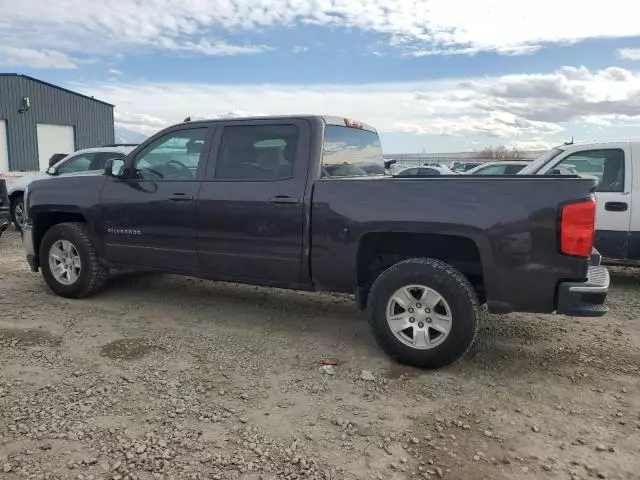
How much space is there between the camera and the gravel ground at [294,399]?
2877 millimetres

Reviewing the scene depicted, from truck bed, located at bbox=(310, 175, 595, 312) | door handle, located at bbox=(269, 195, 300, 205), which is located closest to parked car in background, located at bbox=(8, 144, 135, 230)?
door handle, located at bbox=(269, 195, 300, 205)

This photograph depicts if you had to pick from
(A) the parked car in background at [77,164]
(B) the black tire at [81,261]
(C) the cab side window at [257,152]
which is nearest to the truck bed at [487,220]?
(C) the cab side window at [257,152]

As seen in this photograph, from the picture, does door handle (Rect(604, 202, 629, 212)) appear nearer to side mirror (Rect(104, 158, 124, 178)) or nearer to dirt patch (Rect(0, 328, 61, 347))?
side mirror (Rect(104, 158, 124, 178))

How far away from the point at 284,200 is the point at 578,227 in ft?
7.27

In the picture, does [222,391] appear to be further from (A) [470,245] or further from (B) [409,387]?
(A) [470,245]

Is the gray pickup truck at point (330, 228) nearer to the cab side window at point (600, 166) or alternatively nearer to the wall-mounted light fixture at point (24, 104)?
the cab side window at point (600, 166)

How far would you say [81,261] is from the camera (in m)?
5.66

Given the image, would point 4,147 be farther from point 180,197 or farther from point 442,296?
point 442,296

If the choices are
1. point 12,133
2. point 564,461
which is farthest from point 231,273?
point 12,133

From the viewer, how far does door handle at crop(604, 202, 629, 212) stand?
6.38 m

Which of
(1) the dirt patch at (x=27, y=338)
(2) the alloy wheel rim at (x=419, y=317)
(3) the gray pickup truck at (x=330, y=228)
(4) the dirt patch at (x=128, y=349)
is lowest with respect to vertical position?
(4) the dirt patch at (x=128, y=349)

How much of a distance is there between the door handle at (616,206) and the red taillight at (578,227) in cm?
328

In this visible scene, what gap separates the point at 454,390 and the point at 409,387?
0.31m

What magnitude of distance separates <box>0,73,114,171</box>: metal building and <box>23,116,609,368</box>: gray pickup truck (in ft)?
80.1
